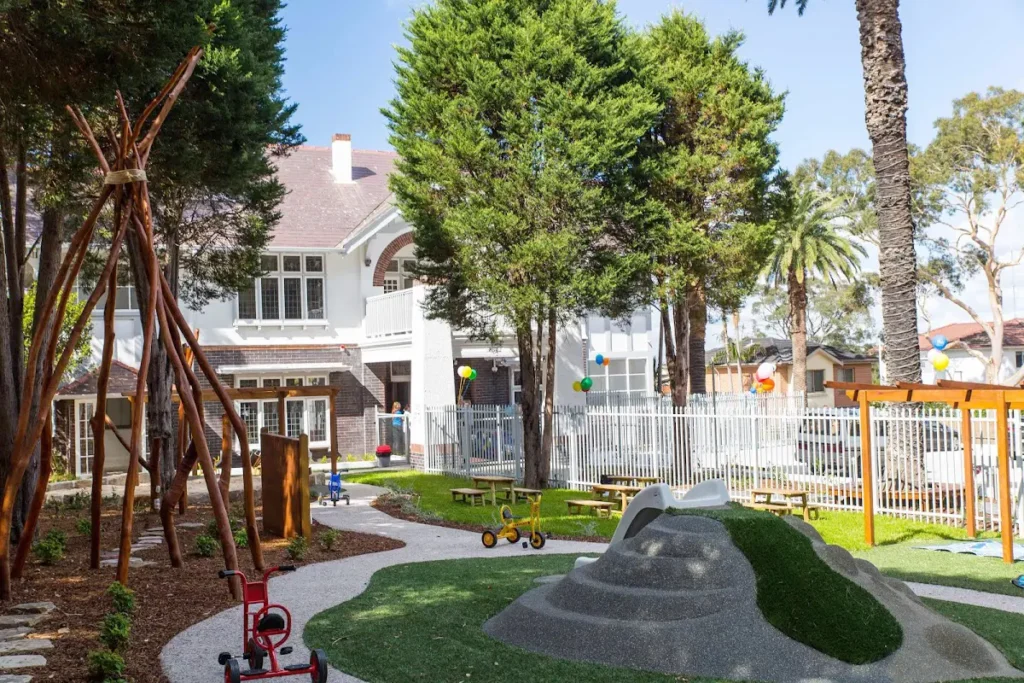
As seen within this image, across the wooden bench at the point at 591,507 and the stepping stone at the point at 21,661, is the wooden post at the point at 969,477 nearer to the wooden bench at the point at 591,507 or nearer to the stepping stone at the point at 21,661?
the wooden bench at the point at 591,507

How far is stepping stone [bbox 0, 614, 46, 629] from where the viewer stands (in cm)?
898

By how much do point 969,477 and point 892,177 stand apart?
6.08 metres


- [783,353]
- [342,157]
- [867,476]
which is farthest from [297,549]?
[783,353]

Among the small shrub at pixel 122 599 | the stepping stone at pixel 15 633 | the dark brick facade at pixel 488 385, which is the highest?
the dark brick facade at pixel 488 385

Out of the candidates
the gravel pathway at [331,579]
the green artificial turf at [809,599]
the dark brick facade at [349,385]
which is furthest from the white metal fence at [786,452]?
the green artificial turf at [809,599]

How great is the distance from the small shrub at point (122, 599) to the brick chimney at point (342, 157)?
82.9 feet

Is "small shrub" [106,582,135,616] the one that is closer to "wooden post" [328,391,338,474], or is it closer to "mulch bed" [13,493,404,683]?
"mulch bed" [13,493,404,683]

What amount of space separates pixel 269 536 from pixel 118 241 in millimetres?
6072

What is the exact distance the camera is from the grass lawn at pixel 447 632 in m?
7.42

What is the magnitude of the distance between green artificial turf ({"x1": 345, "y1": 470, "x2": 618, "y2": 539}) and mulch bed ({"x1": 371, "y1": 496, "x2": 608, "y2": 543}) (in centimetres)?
12

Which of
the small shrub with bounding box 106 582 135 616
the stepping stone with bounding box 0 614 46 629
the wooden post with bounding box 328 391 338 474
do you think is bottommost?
the stepping stone with bounding box 0 614 46 629

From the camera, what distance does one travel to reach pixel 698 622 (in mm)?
7758

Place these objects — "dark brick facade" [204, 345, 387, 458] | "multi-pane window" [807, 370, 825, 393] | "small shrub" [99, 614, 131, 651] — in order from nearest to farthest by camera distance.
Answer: "small shrub" [99, 614, 131, 651], "dark brick facade" [204, 345, 387, 458], "multi-pane window" [807, 370, 825, 393]

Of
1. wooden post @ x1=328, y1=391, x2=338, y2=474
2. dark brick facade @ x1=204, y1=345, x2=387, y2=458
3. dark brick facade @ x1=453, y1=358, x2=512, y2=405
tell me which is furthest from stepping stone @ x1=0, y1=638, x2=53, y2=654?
dark brick facade @ x1=453, y1=358, x2=512, y2=405
